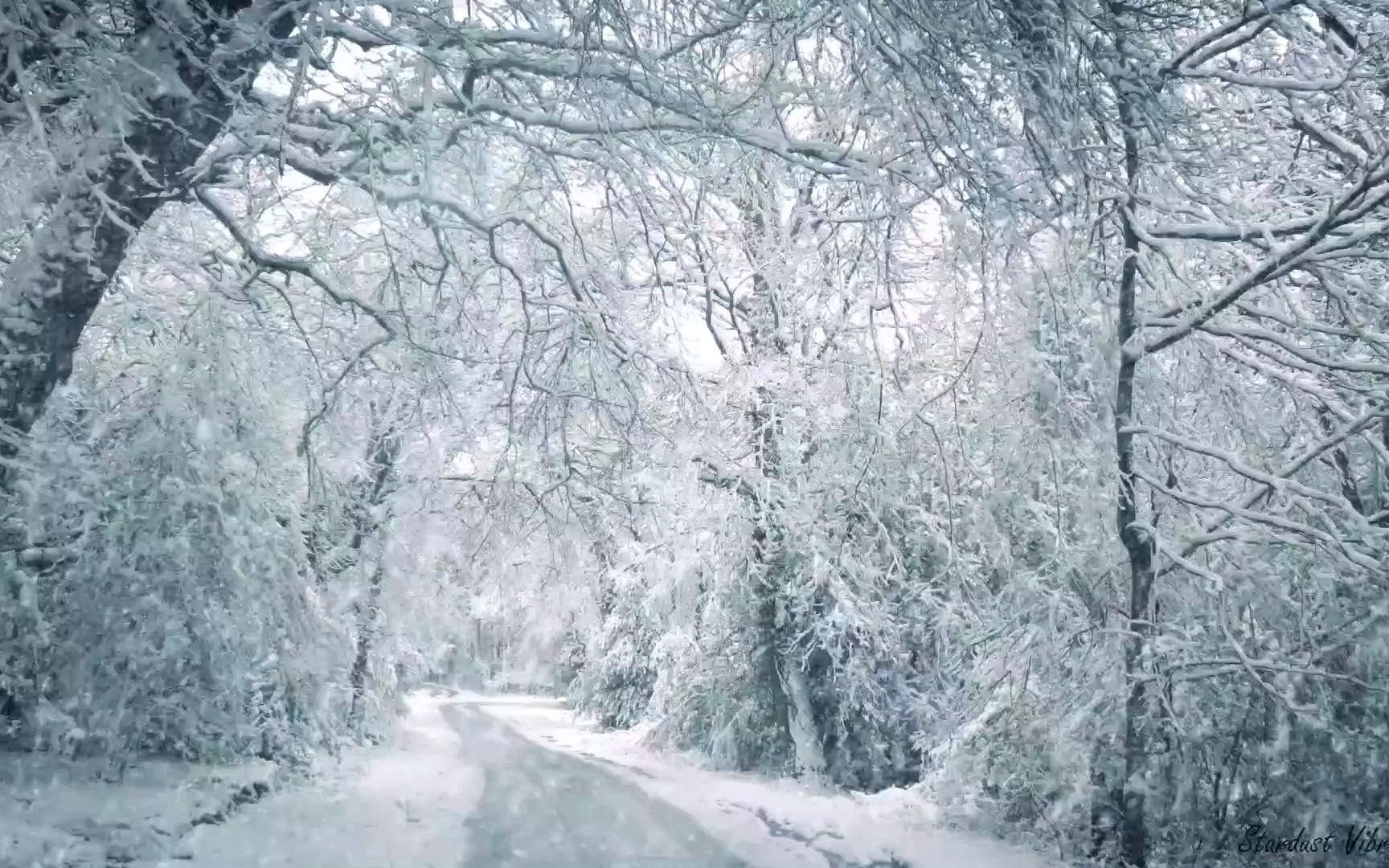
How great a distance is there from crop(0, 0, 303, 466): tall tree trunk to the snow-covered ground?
349 cm

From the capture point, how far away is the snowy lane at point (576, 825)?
8.82 metres

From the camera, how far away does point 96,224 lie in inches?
210

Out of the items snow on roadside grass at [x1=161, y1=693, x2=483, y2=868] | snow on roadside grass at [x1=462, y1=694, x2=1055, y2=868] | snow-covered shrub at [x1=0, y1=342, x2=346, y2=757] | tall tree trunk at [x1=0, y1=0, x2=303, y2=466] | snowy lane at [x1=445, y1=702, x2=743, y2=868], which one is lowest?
snow on roadside grass at [x1=161, y1=693, x2=483, y2=868]


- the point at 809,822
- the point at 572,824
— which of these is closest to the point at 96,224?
the point at 572,824

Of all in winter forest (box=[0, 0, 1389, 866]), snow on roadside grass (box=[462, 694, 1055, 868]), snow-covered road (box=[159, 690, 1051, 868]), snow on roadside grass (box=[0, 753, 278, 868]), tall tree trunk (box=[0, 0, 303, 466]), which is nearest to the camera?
winter forest (box=[0, 0, 1389, 866])

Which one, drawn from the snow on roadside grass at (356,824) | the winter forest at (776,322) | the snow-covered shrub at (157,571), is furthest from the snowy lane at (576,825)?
the snow-covered shrub at (157,571)

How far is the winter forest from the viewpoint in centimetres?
517

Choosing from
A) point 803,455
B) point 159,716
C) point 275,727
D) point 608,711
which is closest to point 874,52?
point 159,716

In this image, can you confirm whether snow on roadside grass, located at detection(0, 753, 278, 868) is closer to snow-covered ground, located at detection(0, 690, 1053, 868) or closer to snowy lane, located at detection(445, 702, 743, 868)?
snow-covered ground, located at detection(0, 690, 1053, 868)

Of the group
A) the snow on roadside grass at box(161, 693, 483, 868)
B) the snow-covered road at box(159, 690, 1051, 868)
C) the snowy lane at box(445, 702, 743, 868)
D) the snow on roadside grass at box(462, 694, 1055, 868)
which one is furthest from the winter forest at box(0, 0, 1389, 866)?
the snowy lane at box(445, 702, 743, 868)

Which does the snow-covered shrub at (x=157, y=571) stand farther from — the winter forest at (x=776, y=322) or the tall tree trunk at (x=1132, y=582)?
the tall tree trunk at (x=1132, y=582)

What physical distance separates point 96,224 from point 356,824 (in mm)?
7278

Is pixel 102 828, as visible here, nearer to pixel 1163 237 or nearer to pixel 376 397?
pixel 376 397

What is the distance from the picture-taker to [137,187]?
627cm
